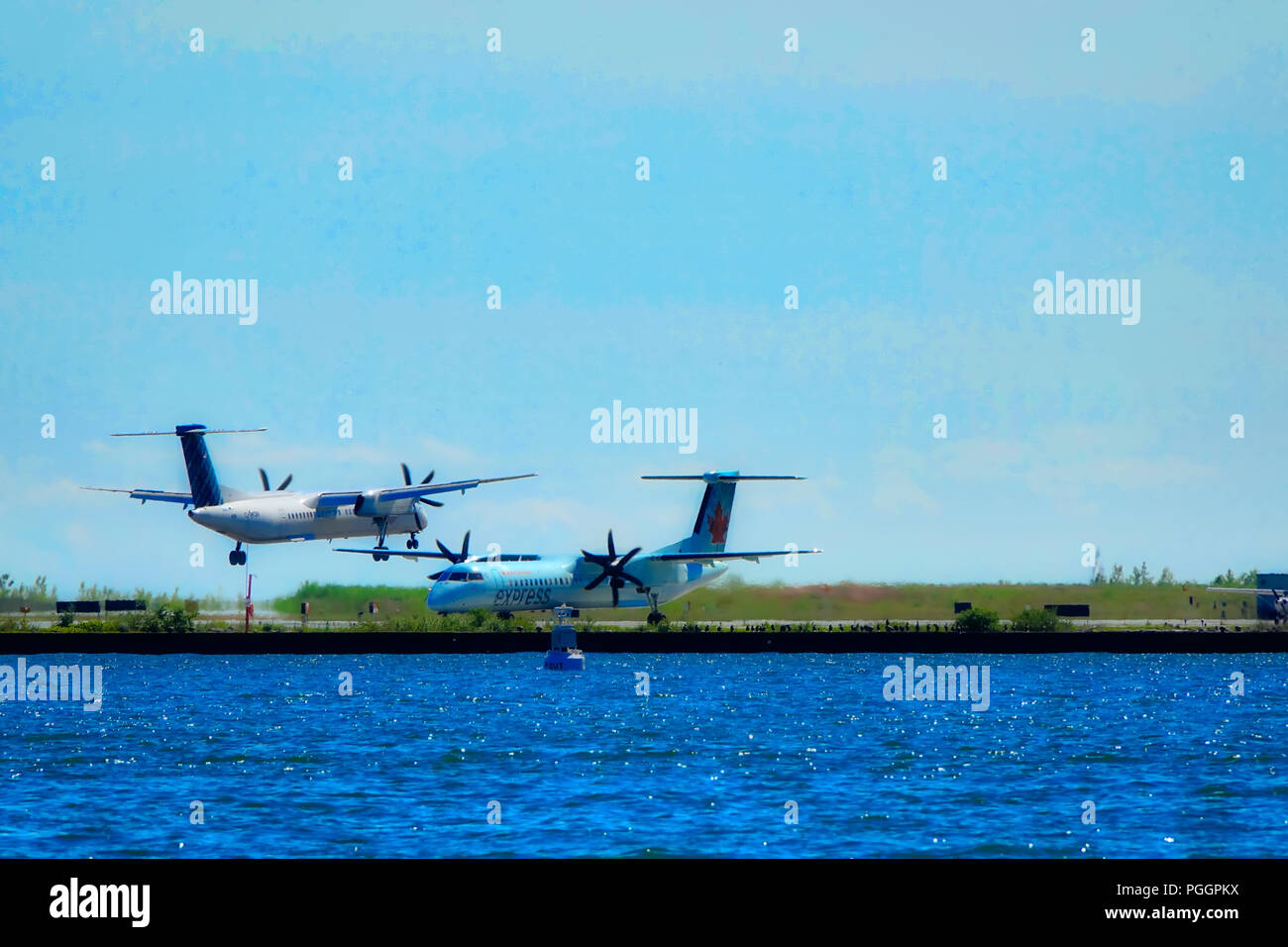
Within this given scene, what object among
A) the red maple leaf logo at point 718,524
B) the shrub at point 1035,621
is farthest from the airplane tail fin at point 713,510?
the shrub at point 1035,621

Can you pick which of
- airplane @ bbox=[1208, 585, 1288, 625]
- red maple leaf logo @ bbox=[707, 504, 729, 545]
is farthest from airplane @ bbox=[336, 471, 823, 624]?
airplane @ bbox=[1208, 585, 1288, 625]

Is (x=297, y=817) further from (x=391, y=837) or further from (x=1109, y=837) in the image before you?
(x=1109, y=837)

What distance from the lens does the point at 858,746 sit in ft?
174

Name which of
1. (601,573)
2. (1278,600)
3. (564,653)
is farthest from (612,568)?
(1278,600)

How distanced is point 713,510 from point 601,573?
16.9m

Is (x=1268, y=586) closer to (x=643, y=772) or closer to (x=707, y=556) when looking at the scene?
(x=707, y=556)

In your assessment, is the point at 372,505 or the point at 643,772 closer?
the point at 643,772

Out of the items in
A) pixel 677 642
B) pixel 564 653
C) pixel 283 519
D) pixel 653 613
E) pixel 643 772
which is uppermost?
pixel 283 519

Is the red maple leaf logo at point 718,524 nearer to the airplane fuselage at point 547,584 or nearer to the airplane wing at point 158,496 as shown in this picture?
the airplane fuselage at point 547,584

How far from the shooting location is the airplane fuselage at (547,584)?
113312 mm

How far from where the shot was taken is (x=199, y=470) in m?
107

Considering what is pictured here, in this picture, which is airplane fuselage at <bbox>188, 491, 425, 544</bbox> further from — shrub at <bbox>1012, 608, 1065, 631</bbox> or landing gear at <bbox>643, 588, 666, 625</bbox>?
shrub at <bbox>1012, 608, 1065, 631</bbox>
